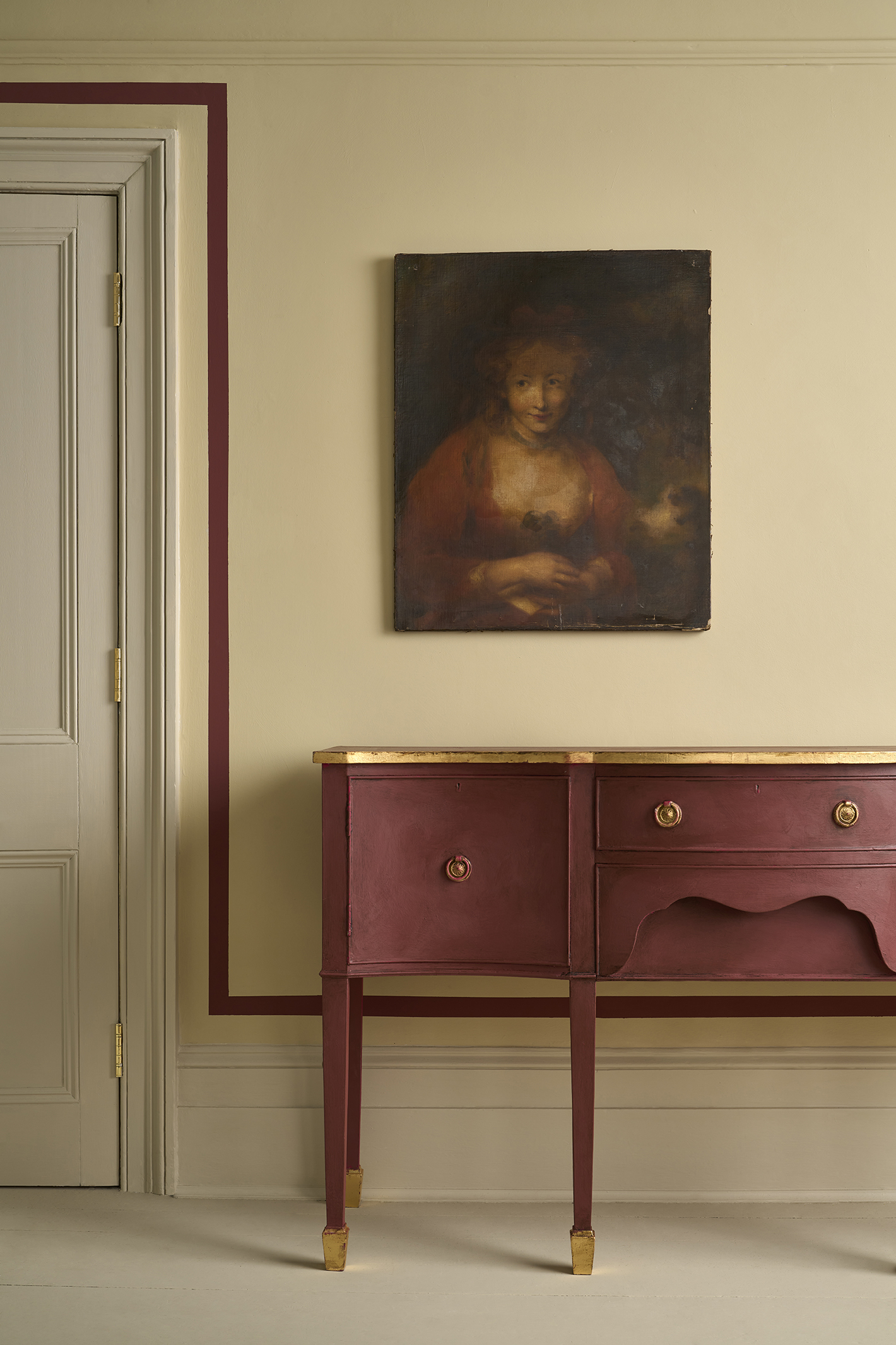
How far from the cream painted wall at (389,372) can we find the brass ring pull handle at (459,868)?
0.53 metres

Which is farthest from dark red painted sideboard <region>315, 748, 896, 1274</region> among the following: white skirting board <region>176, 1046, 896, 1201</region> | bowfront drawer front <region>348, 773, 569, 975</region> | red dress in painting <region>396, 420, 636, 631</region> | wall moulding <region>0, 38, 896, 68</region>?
wall moulding <region>0, 38, 896, 68</region>

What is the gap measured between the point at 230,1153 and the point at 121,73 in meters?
2.81

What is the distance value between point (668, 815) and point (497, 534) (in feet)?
2.93

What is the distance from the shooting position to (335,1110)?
203 centimetres

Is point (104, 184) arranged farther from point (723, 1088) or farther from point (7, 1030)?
point (723, 1088)

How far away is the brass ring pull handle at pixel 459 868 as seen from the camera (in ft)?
6.57

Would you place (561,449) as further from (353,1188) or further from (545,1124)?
(353,1188)

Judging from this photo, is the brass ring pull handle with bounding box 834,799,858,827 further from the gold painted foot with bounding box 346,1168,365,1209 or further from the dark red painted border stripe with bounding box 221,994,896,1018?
the gold painted foot with bounding box 346,1168,365,1209

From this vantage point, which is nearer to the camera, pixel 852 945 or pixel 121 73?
pixel 852 945

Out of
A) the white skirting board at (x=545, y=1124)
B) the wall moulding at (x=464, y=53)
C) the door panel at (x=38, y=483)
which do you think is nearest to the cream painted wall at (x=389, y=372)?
the wall moulding at (x=464, y=53)

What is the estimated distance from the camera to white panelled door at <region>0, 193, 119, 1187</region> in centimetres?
249

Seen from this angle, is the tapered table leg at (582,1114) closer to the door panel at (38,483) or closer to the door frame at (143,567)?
the door frame at (143,567)

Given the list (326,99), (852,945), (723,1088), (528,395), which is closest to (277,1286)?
(723,1088)

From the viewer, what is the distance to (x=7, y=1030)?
8.10 ft
